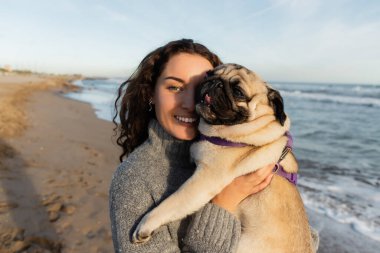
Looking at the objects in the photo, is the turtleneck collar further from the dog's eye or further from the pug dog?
the dog's eye

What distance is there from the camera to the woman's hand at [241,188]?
2.57m

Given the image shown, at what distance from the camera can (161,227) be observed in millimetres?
2436

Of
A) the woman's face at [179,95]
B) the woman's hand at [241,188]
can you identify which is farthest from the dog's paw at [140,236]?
the woman's face at [179,95]

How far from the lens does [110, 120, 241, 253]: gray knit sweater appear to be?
2.29 meters

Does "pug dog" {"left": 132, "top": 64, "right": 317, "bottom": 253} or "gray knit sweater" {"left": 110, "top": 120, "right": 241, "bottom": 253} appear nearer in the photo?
"gray knit sweater" {"left": 110, "top": 120, "right": 241, "bottom": 253}

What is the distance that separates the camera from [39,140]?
10.3m

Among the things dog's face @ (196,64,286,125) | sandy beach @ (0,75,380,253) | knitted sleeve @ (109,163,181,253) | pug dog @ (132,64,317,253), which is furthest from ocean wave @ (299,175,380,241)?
knitted sleeve @ (109,163,181,253)

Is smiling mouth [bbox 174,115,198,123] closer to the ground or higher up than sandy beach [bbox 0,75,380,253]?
higher up

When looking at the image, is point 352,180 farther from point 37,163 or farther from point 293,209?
point 37,163

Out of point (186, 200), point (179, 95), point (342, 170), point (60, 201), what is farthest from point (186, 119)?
point (342, 170)

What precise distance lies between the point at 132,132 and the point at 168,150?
67 cm

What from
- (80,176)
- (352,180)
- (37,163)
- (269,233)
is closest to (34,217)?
(80,176)

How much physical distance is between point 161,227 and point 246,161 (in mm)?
840

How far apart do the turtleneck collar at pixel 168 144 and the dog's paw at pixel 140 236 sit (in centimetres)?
64
